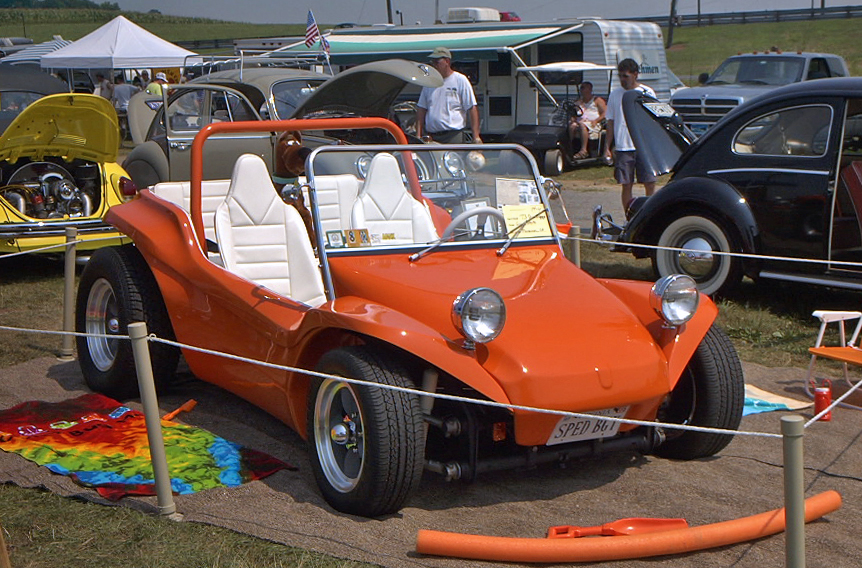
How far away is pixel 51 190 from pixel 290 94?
3.18 m

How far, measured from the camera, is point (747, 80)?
16.6 meters

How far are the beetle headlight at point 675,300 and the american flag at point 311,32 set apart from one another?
15.5 m

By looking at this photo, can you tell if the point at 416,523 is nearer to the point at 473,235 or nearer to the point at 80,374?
the point at 473,235

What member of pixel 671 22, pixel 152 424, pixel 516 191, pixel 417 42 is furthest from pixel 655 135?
pixel 671 22

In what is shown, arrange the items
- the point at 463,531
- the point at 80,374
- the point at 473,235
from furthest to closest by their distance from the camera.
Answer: the point at 80,374 < the point at 473,235 < the point at 463,531

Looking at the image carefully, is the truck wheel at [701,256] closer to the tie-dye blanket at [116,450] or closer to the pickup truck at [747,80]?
the tie-dye blanket at [116,450]

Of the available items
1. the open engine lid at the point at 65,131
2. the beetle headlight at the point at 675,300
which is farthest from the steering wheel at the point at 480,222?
the open engine lid at the point at 65,131

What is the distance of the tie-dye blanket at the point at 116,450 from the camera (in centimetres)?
412

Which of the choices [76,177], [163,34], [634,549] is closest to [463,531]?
[634,549]

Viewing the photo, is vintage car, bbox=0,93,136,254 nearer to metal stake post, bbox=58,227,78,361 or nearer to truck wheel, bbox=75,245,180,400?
metal stake post, bbox=58,227,78,361

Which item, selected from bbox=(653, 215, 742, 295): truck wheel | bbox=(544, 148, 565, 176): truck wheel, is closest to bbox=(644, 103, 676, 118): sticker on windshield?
bbox=(653, 215, 742, 295): truck wheel

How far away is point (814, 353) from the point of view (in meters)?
5.26

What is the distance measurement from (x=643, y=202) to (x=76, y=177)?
5290 mm

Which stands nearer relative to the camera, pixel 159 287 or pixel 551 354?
pixel 551 354
